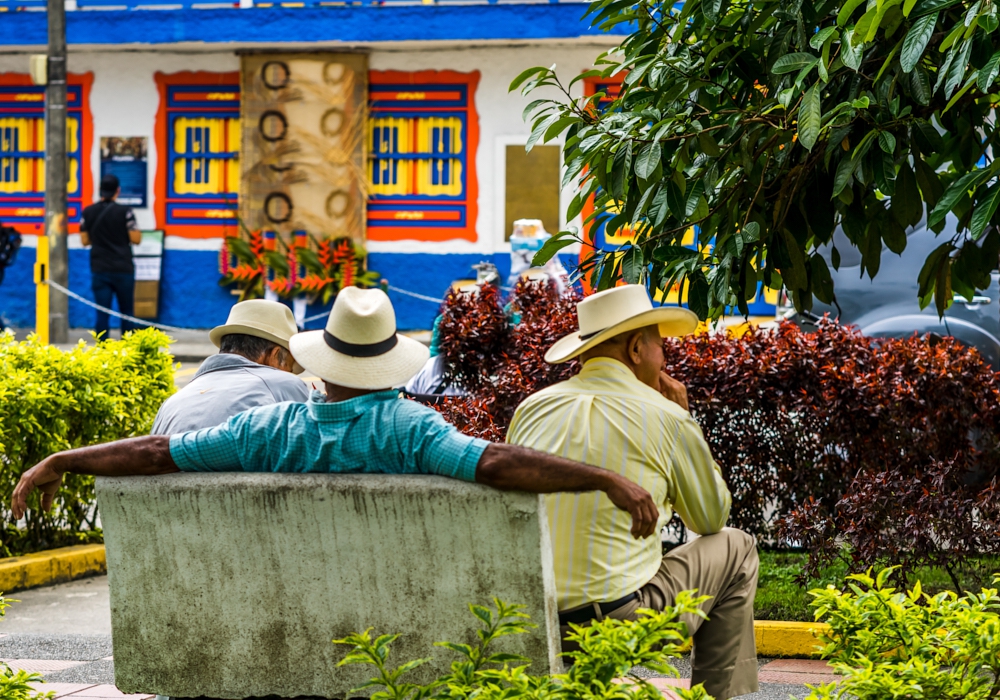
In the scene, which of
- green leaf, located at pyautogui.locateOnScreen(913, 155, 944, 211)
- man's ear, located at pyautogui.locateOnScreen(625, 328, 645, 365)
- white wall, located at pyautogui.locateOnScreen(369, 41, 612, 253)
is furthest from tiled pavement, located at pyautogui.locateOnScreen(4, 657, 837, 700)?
white wall, located at pyautogui.locateOnScreen(369, 41, 612, 253)

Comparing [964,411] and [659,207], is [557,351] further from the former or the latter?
[964,411]

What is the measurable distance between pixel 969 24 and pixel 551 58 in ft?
51.0

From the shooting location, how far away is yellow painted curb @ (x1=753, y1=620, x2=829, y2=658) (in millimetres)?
5363

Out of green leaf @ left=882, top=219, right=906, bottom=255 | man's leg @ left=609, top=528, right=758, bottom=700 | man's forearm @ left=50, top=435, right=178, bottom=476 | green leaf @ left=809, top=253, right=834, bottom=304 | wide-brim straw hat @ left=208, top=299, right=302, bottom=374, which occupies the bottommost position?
man's leg @ left=609, top=528, right=758, bottom=700

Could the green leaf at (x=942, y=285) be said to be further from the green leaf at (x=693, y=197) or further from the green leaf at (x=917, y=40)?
the green leaf at (x=917, y=40)

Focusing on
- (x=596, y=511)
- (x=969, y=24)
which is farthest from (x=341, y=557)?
(x=969, y=24)

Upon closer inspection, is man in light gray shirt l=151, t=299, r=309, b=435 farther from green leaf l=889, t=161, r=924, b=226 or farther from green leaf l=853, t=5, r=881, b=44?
green leaf l=853, t=5, r=881, b=44

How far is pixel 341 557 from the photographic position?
3254 mm

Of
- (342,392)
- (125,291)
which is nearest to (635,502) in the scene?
(342,392)

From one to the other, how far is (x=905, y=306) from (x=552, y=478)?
7.23 m

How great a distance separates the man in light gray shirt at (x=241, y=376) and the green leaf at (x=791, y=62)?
2.19 metres

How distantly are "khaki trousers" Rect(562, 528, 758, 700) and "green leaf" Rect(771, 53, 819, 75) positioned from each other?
55.5 inches

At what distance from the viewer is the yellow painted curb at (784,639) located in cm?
536

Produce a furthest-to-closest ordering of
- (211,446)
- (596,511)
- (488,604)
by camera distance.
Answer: (596,511) → (211,446) → (488,604)
